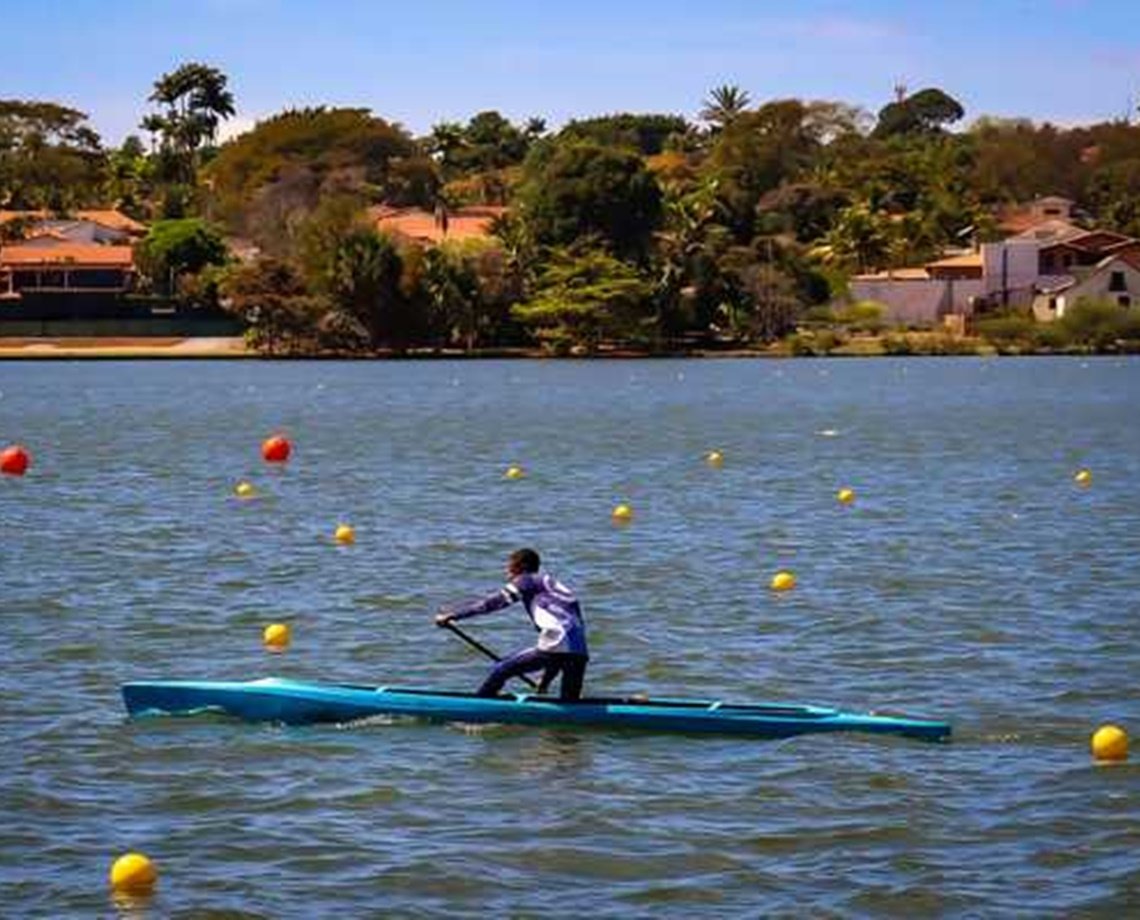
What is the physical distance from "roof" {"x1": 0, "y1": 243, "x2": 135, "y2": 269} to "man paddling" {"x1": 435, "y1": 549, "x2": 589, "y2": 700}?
4581 inches

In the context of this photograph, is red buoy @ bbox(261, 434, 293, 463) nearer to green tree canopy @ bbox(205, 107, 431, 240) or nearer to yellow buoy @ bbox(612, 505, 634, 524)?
yellow buoy @ bbox(612, 505, 634, 524)

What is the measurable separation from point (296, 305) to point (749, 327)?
2678 cm

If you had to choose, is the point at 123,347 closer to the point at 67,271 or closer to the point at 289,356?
the point at 67,271

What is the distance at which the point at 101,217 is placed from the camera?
154625 millimetres

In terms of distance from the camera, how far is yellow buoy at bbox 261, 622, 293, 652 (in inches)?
968

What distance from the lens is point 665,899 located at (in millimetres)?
14969

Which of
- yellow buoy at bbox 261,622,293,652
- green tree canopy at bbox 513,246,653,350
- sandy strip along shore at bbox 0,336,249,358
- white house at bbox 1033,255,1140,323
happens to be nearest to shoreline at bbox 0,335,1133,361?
sandy strip along shore at bbox 0,336,249,358

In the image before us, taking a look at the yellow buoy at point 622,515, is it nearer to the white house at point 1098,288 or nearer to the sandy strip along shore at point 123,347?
the sandy strip along shore at point 123,347

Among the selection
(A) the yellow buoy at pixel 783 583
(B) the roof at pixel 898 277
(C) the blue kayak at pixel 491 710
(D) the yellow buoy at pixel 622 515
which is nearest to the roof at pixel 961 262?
(B) the roof at pixel 898 277

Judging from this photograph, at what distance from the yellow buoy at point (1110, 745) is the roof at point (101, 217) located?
5308 inches

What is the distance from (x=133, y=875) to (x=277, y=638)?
→ 9689mm

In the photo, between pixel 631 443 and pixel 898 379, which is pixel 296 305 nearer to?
pixel 898 379

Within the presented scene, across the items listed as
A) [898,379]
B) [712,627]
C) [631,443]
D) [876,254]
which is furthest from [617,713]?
[876,254]

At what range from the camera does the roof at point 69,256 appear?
132875mm
